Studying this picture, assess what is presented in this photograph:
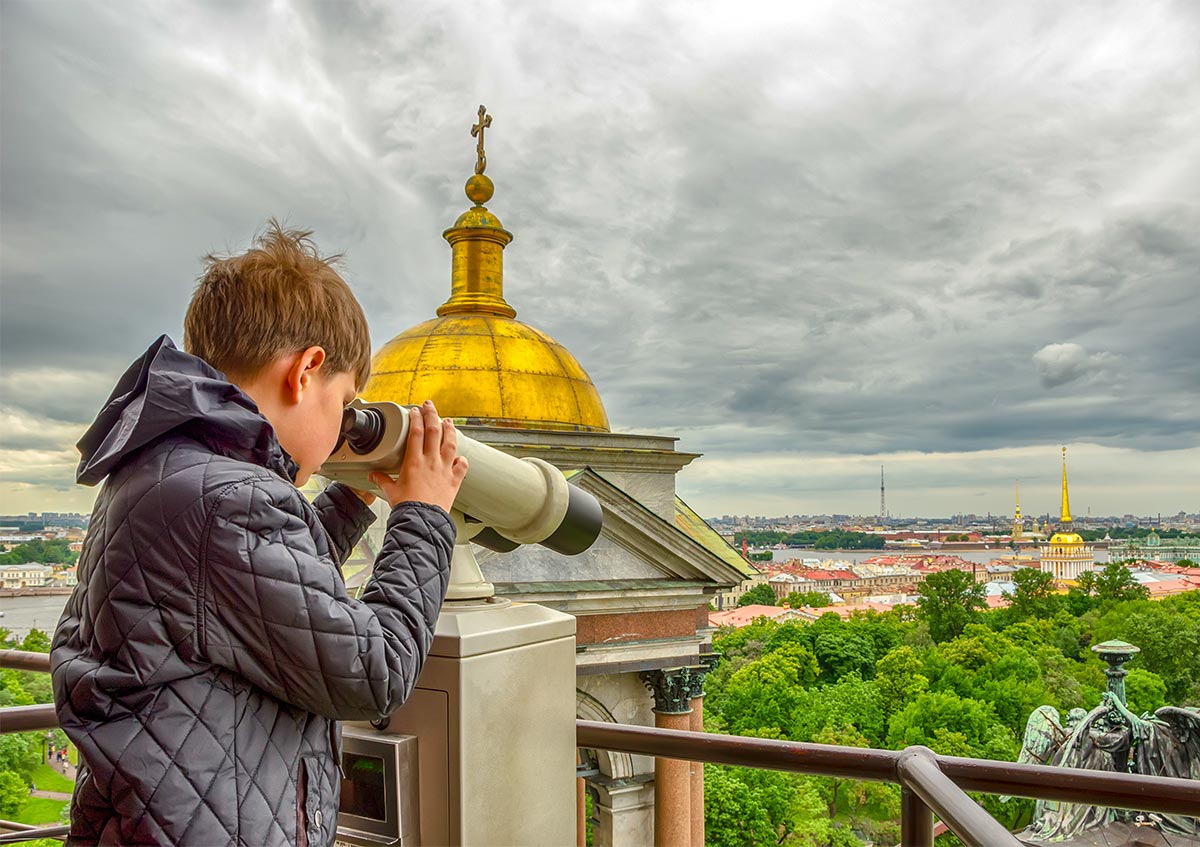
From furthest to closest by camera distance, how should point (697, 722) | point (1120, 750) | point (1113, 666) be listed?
point (1113, 666) < point (1120, 750) < point (697, 722)

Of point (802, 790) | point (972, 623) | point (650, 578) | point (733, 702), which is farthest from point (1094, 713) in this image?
point (972, 623)

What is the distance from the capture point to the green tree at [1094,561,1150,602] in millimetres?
45156

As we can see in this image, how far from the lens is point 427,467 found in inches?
48.4

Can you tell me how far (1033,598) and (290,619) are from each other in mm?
50489

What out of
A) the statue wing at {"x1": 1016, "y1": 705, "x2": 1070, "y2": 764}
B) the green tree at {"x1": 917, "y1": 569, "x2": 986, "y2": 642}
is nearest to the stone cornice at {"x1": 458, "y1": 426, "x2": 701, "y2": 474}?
the statue wing at {"x1": 1016, "y1": 705, "x2": 1070, "y2": 764}

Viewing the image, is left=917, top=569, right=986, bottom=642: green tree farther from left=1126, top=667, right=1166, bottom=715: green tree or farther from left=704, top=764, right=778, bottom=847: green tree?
left=704, top=764, right=778, bottom=847: green tree

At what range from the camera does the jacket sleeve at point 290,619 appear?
3.05 ft

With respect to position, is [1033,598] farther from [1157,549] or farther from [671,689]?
[671,689]

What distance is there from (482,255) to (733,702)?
78.5 ft

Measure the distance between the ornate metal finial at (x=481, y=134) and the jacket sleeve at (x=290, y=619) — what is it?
10.3 metres

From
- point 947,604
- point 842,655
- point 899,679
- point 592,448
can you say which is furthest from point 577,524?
point 947,604

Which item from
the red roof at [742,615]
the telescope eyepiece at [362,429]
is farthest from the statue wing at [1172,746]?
the red roof at [742,615]

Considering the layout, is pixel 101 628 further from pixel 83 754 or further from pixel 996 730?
pixel 996 730

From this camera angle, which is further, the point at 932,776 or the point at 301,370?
the point at 932,776
